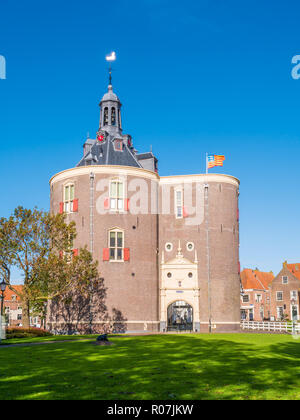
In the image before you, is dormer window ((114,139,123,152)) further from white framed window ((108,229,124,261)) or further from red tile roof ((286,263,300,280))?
red tile roof ((286,263,300,280))

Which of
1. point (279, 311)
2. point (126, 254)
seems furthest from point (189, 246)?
point (279, 311)

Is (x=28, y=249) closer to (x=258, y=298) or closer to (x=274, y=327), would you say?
(x=274, y=327)

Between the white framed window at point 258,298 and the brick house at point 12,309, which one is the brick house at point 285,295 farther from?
the brick house at point 12,309

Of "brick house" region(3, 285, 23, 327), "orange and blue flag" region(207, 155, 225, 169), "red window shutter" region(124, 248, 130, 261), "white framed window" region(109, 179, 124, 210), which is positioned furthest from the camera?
"brick house" region(3, 285, 23, 327)

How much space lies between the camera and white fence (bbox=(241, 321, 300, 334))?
40.5m

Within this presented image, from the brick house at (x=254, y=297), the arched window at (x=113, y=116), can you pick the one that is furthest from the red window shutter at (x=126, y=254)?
the brick house at (x=254, y=297)

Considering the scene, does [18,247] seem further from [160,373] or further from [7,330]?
[160,373]

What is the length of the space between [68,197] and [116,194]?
494 cm

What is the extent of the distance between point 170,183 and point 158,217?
3587 mm

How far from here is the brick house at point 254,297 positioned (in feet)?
235

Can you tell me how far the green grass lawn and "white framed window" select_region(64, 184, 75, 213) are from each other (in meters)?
24.2

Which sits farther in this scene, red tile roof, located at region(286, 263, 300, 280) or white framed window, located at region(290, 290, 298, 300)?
red tile roof, located at region(286, 263, 300, 280)

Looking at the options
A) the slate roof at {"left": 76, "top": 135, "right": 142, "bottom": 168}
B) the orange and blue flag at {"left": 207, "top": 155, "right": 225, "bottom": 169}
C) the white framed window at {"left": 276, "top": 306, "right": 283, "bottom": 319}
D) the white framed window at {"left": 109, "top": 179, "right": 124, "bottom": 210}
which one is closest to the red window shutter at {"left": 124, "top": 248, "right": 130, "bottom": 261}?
the white framed window at {"left": 109, "top": 179, "right": 124, "bottom": 210}

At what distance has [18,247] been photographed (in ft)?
116
